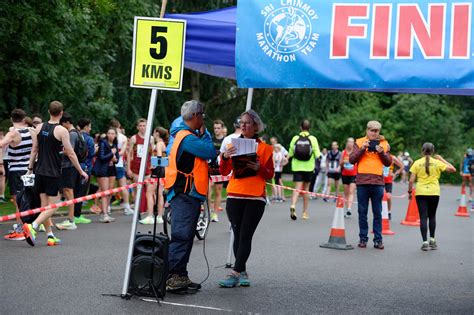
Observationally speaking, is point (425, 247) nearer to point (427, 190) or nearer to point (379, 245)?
point (379, 245)

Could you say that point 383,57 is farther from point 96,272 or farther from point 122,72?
point 122,72

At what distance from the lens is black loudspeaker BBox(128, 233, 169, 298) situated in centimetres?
807

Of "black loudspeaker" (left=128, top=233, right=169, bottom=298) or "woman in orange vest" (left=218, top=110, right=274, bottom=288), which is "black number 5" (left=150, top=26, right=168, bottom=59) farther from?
"black loudspeaker" (left=128, top=233, right=169, bottom=298)

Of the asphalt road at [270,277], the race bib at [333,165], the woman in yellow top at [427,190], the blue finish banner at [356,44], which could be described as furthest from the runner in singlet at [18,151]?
the race bib at [333,165]

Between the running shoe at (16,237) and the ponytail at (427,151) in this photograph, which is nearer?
the running shoe at (16,237)

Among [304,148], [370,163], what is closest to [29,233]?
[370,163]

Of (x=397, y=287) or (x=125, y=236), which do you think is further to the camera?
(x=125, y=236)

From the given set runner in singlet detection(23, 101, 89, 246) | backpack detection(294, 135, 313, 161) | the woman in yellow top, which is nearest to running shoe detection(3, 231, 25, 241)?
runner in singlet detection(23, 101, 89, 246)

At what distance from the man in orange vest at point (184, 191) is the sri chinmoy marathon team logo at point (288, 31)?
1248 mm

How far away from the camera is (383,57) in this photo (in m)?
7.42

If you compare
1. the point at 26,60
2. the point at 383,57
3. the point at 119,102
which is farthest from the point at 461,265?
the point at 119,102

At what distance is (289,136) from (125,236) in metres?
21.4

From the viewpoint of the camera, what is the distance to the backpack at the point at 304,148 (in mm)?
17906

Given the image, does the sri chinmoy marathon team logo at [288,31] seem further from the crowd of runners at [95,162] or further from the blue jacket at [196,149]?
the crowd of runners at [95,162]
